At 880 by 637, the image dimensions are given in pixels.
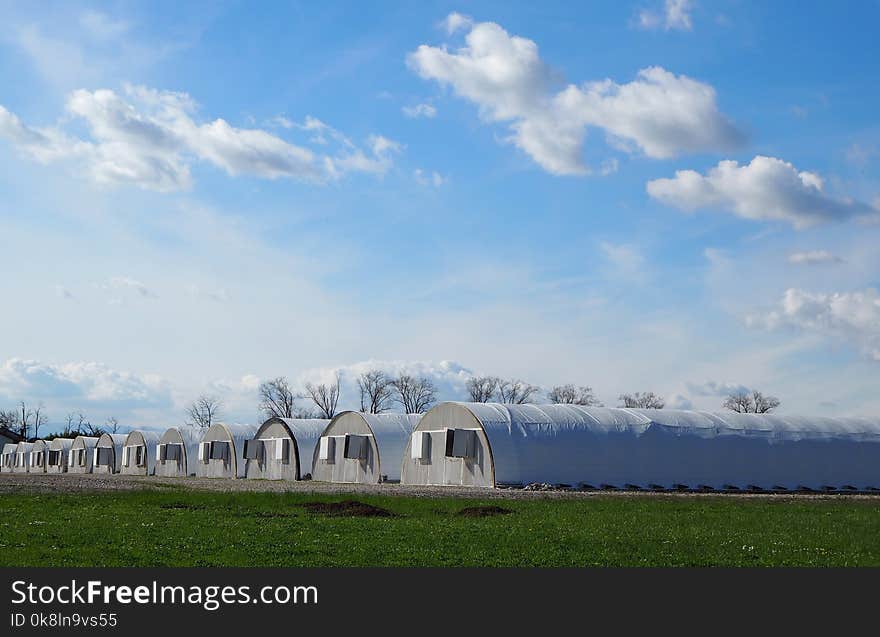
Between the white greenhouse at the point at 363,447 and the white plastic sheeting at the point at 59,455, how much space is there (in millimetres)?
65104

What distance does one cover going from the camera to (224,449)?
7119 centimetres

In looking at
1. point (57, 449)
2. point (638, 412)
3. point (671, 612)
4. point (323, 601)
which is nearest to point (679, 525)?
point (671, 612)

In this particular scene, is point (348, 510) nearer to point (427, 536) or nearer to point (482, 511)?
point (482, 511)

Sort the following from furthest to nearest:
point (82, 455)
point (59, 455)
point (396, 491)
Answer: point (59, 455)
point (82, 455)
point (396, 491)

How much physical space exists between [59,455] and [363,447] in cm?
7348

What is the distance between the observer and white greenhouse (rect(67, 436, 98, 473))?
4070 inches

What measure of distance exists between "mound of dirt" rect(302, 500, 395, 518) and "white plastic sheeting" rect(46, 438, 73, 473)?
95.0 metres

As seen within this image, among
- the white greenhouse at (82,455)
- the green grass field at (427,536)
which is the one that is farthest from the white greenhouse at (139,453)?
the green grass field at (427,536)

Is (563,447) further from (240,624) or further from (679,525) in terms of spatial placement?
(240,624)

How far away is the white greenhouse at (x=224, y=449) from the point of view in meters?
69.4

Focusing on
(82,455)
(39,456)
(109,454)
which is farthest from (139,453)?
(39,456)

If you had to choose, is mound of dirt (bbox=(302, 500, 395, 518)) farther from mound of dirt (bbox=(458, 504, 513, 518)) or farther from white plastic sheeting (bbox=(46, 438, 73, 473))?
white plastic sheeting (bbox=(46, 438, 73, 473))

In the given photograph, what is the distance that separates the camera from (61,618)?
10.2 meters

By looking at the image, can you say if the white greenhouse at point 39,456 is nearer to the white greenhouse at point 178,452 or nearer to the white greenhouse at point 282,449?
the white greenhouse at point 178,452
